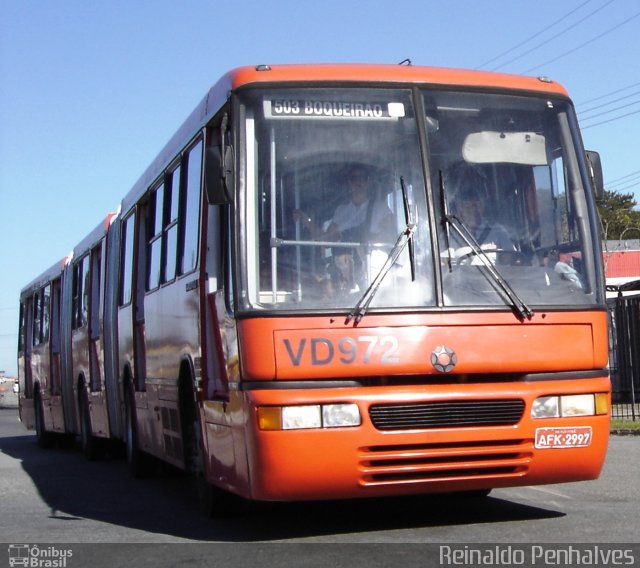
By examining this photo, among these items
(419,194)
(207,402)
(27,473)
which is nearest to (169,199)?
(207,402)

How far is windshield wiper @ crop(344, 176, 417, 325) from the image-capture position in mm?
7512

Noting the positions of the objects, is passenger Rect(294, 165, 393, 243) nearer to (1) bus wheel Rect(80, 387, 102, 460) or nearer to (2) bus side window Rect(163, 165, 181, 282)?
(2) bus side window Rect(163, 165, 181, 282)

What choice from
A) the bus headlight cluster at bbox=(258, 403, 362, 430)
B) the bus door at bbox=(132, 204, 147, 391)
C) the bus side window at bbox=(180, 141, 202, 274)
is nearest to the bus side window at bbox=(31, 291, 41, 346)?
the bus door at bbox=(132, 204, 147, 391)

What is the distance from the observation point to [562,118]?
848 cm

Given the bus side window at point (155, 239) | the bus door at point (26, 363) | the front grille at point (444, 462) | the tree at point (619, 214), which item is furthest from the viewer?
the tree at point (619, 214)

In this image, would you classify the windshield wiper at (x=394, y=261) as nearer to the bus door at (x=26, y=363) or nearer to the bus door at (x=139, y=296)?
the bus door at (x=139, y=296)

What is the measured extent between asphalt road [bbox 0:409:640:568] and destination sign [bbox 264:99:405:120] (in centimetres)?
268

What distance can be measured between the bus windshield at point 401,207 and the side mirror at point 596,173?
0.14m

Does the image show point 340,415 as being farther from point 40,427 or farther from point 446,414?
point 40,427

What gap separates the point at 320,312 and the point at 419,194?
1065mm

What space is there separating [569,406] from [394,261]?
4.66 feet

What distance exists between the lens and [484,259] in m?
7.84
